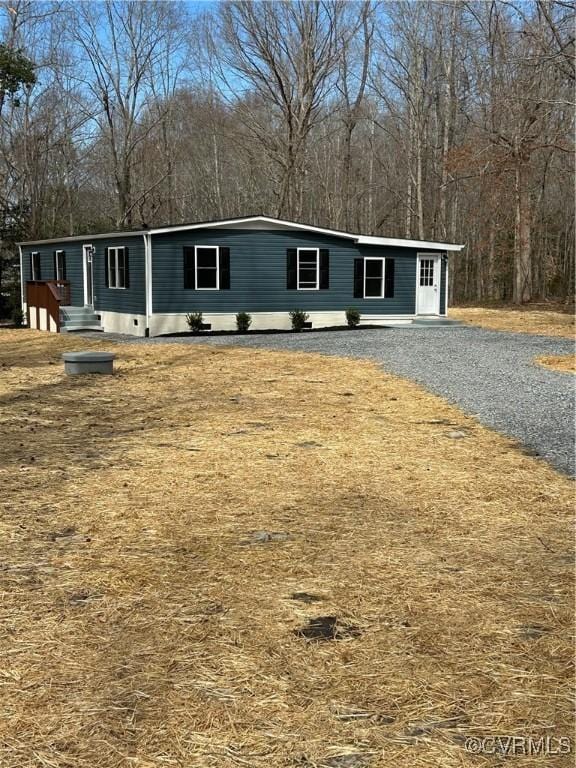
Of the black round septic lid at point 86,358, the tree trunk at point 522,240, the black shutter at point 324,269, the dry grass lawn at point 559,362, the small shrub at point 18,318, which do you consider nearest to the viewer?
the black round septic lid at point 86,358

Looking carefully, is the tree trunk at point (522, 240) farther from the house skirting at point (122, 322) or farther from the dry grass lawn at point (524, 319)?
the house skirting at point (122, 322)

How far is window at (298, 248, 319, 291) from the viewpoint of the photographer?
21359 millimetres

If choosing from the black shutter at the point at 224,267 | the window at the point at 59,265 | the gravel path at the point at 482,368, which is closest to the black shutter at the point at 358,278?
the gravel path at the point at 482,368

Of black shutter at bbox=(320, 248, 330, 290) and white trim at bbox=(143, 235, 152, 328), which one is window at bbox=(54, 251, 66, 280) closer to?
white trim at bbox=(143, 235, 152, 328)

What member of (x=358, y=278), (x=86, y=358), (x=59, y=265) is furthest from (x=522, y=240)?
(x=86, y=358)

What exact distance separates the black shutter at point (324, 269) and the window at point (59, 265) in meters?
8.21

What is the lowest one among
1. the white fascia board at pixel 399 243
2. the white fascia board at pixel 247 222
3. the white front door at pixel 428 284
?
the white front door at pixel 428 284

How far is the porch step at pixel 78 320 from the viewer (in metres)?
21.7

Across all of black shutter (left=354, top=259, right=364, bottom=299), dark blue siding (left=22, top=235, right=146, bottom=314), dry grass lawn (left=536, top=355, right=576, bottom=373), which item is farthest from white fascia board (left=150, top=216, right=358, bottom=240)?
dry grass lawn (left=536, top=355, right=576, bottom=373)

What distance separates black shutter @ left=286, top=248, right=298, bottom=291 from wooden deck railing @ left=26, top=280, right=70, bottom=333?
6327mm

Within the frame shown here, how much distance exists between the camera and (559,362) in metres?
13.3

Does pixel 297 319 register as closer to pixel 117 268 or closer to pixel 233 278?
pixel 233 278

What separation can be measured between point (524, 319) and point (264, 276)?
874cm

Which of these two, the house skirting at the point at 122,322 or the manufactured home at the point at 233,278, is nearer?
the manufactured home at the point at 233,278
